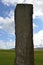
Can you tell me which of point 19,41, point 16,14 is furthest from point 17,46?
point 16,14

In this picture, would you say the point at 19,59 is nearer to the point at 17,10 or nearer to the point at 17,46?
the point at 17,46

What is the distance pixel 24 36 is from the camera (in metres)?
8.72

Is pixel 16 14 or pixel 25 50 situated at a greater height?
pixel 16 14

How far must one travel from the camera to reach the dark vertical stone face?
870 cm

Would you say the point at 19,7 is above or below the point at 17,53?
above

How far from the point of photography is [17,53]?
28.6ft

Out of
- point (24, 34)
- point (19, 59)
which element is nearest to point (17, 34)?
point (24, 34)

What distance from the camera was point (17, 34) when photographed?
879cm

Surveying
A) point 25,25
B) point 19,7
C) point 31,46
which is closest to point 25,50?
point 31,46

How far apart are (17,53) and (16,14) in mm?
1204

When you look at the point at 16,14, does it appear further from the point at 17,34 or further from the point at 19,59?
the point at 19,59

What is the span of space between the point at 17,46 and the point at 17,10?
111 centimetres

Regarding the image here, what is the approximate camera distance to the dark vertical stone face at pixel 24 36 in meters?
8.70

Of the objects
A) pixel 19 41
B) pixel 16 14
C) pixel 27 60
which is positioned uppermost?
pixel 16 14
